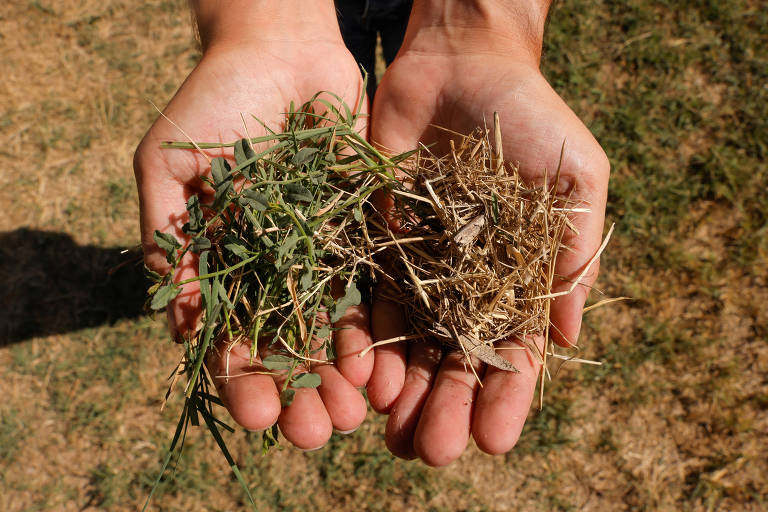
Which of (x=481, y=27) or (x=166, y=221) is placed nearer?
(x=166, y=221)

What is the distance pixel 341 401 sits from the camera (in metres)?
2.11

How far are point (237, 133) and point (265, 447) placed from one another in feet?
3.98

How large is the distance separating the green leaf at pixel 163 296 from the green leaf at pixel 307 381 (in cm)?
52

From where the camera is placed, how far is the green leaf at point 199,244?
6.39 ft

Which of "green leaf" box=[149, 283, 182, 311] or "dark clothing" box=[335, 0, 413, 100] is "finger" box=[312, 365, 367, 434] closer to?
"green leaf" box=[149, 283, 182, 311]

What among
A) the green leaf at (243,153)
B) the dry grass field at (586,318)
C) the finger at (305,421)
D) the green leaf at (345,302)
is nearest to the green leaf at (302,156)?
the green leaf at (243,153)

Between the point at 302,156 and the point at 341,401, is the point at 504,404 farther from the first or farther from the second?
the point at 302,156

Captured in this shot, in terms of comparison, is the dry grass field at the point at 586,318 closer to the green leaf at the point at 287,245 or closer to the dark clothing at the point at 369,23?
the dark clothing at the point at 369,23

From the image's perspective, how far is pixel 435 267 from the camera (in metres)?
2.14

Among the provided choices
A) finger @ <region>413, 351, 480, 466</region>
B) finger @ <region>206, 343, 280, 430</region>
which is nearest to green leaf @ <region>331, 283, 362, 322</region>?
finger @ <region>206, 343, 280, 430</region>

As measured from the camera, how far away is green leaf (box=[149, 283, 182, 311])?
181 cm

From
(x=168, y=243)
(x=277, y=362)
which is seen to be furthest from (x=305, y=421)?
(x=168, y=243)

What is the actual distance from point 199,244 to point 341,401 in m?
0.77

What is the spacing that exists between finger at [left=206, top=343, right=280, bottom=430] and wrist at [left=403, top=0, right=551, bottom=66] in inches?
63.7
